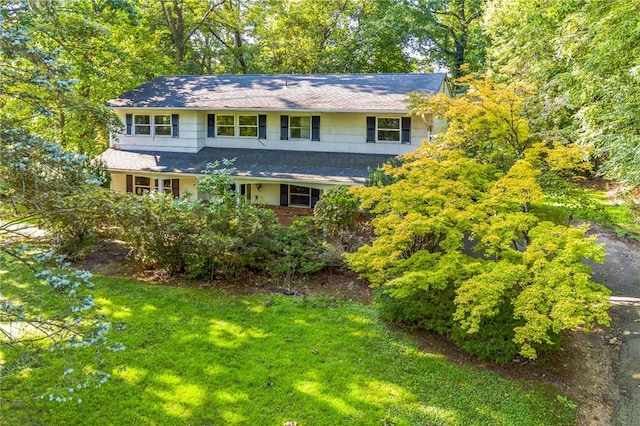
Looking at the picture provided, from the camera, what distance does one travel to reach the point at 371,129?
17.6 m

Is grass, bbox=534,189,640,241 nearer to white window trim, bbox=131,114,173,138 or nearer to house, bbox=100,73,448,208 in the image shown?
→ house, bbox=100,73,448,208

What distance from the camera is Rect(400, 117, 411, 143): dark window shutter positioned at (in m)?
17.0

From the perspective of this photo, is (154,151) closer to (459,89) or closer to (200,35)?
(200,35)

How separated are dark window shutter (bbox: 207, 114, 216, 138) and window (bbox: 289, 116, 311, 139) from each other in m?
3.61

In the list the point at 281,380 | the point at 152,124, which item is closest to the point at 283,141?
the point at 152,124

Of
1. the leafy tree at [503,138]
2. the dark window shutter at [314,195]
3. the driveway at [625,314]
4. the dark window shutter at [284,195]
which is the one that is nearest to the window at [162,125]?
the dark window shutter at [284,195]

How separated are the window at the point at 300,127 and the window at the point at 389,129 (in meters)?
3.03

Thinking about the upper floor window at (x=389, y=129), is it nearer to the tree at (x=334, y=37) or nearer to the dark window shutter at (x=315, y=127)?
the dark window shutter at (x=315, y=127)

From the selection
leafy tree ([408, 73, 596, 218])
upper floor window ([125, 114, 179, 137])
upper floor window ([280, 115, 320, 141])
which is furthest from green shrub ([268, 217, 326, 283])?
upper floor window ([125, 114, 179, 137])

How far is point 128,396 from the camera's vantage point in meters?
6.68

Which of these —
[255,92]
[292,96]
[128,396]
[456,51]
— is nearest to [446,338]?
[128,396]

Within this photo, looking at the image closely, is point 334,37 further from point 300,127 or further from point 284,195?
point 284,195

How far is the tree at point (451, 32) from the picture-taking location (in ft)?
96.1

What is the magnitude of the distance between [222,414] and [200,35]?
108ft
